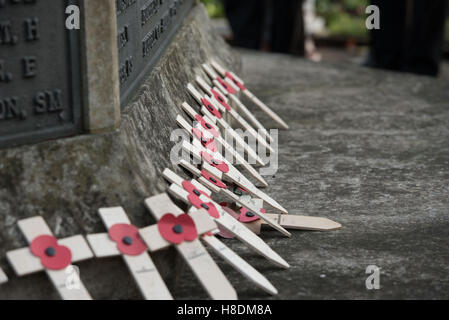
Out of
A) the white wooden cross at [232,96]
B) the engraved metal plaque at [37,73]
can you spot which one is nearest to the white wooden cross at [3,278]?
the engraved metal plaque at [37,73]

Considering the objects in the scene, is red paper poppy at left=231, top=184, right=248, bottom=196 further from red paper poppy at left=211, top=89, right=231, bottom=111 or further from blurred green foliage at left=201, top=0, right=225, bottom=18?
blurred green foliage at left=201, top=0, right=225, bottom=18

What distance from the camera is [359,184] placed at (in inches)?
194

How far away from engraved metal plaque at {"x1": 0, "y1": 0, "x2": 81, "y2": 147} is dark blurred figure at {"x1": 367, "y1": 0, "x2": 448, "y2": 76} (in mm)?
7032

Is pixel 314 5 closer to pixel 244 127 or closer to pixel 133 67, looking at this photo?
pixel 244 127

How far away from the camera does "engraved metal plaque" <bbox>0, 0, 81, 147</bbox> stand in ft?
10.4

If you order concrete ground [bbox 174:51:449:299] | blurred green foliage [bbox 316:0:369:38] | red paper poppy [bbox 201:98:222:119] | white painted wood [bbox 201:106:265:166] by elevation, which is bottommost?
blurred green foliage [bbox 316:0:369:38]

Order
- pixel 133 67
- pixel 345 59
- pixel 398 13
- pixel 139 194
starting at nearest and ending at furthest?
1. pixel 139 194
2. pixel 133 67
3. pixel 398 13
4. pixel 345 59

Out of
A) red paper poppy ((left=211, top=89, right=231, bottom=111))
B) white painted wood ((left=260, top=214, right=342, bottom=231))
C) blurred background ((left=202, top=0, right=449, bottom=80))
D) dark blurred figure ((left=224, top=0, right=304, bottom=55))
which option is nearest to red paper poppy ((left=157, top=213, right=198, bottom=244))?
white painted wood ((left=260, top=214, right=342, bottom=231))

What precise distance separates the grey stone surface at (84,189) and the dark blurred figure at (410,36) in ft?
21.8

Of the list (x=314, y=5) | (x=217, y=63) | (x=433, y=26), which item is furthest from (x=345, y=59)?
(x=217, y=63)

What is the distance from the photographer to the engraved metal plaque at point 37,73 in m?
3.17

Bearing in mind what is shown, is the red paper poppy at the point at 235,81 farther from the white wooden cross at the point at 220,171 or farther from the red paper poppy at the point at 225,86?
the white wooden cross at the point at 220,171

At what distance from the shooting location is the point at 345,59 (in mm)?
13305
